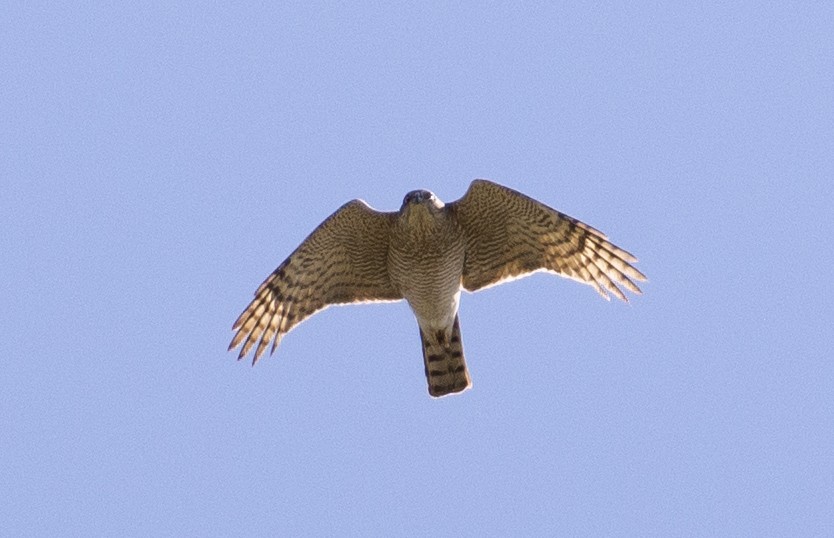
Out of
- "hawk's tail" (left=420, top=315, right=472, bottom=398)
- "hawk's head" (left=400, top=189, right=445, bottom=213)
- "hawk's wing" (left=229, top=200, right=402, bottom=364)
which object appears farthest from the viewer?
"hawk's tail" (left=420, top=315, right=472, bottom=398)

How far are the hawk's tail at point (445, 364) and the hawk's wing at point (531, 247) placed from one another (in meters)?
0.65

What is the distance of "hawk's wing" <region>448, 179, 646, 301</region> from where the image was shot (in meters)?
15.8

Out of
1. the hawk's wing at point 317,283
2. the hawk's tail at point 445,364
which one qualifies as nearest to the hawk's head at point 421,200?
the hawk's wing at point 317,283

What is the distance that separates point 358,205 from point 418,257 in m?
0.80

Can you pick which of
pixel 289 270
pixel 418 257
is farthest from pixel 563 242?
pixel 289 270

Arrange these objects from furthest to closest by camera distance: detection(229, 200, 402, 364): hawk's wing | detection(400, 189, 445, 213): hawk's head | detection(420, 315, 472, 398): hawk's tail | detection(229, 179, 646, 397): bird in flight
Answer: detection(420, 315, 472, 398): hawk's tail, detection(229, 200, 402, 364): hawk's wing, detection(229, 179, 646, 397): bird in flight, detection(400, 189, 445, 213): hawk's head

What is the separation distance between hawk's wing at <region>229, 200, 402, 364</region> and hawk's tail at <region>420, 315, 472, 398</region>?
25.7 inches

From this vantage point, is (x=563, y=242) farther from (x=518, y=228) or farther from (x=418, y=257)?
(x=418, y=257)

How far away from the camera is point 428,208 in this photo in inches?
605

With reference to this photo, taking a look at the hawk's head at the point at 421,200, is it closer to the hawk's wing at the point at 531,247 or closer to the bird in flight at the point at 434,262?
the bird in flight at the point at 434,262

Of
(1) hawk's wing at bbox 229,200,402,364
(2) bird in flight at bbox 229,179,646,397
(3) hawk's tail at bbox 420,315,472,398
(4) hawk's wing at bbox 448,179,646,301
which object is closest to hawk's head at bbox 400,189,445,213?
(2) bird in flight at bbox 229,179,646,397

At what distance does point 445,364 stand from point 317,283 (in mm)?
1584

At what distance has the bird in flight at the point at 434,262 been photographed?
1564 centimetres

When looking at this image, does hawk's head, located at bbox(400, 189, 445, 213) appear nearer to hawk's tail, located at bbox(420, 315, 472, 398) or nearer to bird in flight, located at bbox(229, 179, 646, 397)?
bird in flight, located at bbox(229, 179, 646, 397)
